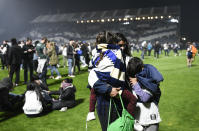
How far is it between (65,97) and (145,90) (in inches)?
156

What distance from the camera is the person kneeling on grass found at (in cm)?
600

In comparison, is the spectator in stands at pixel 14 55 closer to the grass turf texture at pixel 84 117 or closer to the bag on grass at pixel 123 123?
the grass turf texture at pixel 84 117

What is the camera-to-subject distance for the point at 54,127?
4941mm

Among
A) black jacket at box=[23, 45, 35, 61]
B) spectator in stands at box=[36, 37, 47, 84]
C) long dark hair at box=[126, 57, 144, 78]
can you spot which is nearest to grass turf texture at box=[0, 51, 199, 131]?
spectator in stands at box=[36, 37, 47, 84]

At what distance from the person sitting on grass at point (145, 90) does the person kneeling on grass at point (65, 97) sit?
3746 millimetres

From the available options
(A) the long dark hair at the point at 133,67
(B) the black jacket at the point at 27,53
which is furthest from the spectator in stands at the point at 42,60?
(A) the long dark hair at the point at 133,67

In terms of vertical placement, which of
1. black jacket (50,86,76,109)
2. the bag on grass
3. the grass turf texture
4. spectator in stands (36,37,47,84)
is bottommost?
the grass turf texture

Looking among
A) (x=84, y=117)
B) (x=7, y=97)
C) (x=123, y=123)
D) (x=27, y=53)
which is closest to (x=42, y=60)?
(x=27, y=53)

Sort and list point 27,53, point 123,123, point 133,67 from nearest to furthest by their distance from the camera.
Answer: point 123,123
point 133,67
point 27,53

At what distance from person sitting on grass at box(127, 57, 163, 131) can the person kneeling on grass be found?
3.75 m

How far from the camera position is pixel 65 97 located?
605cm

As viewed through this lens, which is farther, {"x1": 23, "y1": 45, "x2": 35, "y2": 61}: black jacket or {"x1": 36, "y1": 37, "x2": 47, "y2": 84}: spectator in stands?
{"x1": 23, "y1": 45, "x2": 35, "y2": 61}: black jacket

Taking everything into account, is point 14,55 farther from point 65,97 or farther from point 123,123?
point 123,123

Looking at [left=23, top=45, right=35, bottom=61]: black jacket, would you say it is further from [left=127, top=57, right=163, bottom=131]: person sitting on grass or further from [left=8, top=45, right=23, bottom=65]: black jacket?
[left=127, top=57, right=163, bottom=131]: person sitting on grass
